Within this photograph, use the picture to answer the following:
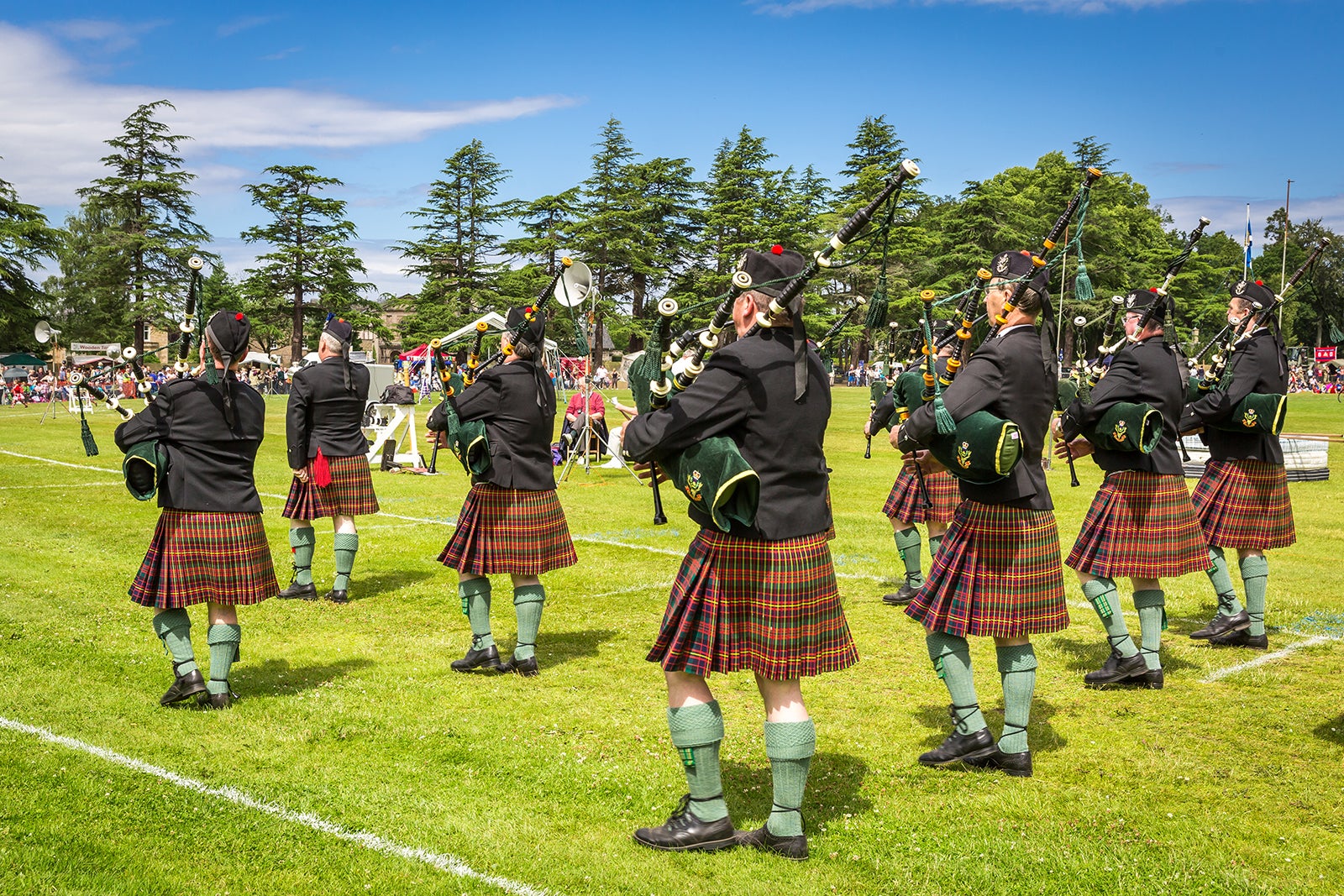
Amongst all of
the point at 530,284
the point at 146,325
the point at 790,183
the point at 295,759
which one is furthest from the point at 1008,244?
the point at 295,759

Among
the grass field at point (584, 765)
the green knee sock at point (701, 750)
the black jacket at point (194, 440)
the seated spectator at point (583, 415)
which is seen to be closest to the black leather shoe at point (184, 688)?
the grass field at point (584, 765)

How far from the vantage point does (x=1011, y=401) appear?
4.73 metres

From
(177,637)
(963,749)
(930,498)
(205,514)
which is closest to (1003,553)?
(963,749)

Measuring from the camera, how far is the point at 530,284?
203 ft

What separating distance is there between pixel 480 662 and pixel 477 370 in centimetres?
192

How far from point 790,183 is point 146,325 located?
1599 inches

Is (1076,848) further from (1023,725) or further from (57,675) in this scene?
(57,675)

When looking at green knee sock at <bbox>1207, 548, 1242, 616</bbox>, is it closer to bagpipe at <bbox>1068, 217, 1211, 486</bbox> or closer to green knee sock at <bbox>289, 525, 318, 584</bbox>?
bagpipe at <bbox>1068, 217, 1211, 486</bbox>

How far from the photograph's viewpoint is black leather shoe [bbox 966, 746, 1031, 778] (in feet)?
16.0

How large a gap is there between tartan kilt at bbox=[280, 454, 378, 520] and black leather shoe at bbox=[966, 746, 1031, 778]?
18.7ft

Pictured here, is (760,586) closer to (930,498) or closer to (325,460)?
(930,498)

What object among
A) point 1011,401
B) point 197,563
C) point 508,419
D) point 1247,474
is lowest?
point 197,563

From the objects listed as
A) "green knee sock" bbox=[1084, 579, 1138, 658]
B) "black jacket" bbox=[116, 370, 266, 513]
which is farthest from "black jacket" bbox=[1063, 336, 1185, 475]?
"black jacket" bbox=[116, 370, 266, 513]

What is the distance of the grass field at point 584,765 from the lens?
3.90 m
